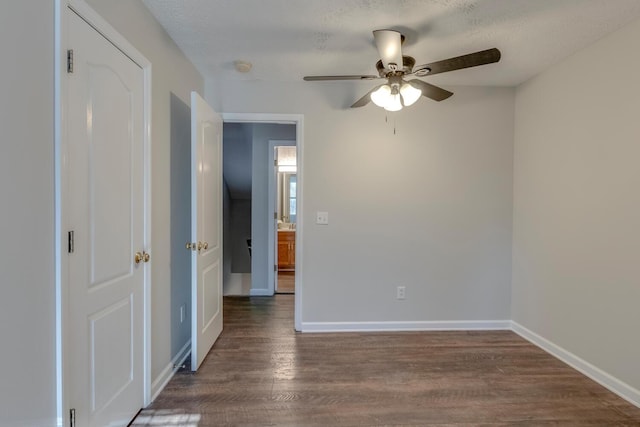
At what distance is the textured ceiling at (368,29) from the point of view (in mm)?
1903

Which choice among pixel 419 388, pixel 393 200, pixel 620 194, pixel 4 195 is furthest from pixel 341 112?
pixel 4 195

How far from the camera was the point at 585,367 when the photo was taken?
7.83ft

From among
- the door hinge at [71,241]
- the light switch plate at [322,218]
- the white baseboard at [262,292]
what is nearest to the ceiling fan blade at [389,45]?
the light switch plate at [322,218]

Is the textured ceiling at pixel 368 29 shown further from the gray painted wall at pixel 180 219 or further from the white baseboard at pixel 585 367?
the white baseboard at pixel 585 367

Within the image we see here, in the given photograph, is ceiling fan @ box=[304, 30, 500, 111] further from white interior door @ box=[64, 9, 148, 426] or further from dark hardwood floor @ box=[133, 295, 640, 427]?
dark hardwood floor @ box=[133, 295, 640, 427]

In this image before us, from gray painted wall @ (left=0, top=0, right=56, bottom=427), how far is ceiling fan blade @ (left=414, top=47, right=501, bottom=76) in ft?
6.07

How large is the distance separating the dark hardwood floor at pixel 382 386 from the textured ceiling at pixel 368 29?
92.2 inches

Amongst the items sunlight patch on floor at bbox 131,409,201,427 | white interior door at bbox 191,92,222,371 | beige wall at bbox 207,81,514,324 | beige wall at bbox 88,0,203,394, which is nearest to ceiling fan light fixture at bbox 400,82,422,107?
beige wall at bbox 207,81,514,324

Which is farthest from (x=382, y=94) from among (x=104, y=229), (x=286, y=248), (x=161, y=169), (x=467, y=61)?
(x=286, y=248)

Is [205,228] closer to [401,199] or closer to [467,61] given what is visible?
[401,199]

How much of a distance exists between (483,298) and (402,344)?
989mm

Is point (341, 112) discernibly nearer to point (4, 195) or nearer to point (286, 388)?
point (286, 388)

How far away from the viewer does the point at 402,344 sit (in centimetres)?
287

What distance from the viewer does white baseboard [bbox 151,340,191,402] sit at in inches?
81.7
